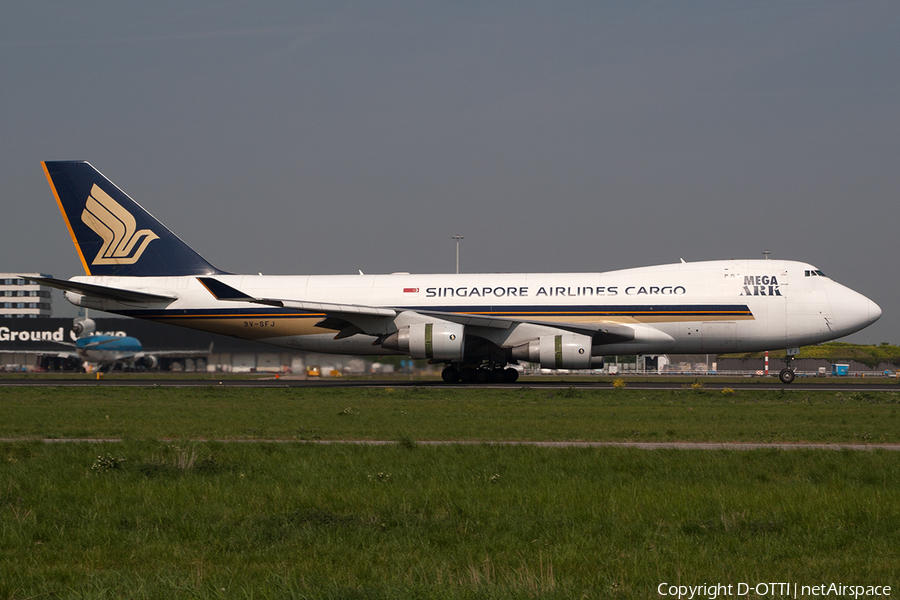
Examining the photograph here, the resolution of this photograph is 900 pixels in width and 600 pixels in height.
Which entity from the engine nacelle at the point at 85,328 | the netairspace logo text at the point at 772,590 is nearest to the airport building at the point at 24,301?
the engine nacelle at the point at 85,328

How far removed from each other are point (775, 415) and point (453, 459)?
1205 cm

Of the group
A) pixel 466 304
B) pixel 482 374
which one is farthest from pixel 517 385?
pixel 466 304

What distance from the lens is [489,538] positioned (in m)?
8.09

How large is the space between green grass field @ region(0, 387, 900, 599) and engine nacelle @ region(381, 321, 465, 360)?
54.9ft

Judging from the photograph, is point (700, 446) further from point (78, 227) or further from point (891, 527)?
point (78, 227)

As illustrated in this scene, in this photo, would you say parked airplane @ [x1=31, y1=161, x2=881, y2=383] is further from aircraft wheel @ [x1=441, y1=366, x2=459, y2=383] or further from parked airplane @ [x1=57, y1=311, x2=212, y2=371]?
parked airplane @ [x1=57, y1=311, x2=212, y2=371]

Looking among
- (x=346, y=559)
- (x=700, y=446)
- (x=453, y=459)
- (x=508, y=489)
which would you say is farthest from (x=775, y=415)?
(x=346, y=559)

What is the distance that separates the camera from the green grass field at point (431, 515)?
664 centimetres

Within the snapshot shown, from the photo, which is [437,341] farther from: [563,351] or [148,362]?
[148,362]

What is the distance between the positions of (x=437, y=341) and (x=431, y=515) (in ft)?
84.1

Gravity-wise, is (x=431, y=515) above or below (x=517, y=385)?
below

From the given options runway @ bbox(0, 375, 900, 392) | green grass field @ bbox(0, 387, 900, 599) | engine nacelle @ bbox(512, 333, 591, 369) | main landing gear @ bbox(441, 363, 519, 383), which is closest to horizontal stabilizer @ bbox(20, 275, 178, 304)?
runway @ bbox(0, 375, 900, 392)

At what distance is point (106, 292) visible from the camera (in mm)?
36438

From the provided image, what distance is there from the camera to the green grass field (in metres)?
6.64
